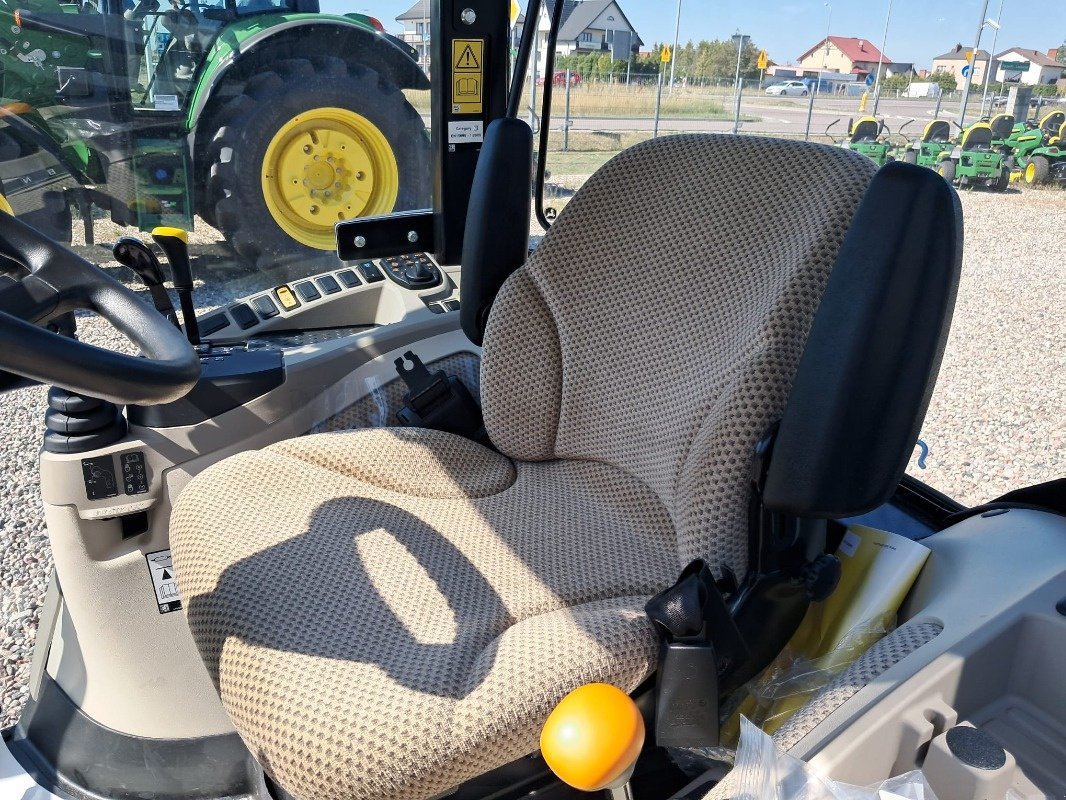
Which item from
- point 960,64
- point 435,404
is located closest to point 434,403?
point 435,404

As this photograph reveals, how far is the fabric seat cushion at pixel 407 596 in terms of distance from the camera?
79cm

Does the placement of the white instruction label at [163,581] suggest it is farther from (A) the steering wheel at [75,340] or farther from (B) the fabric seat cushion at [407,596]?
(A) the steering wheel at [75,340]

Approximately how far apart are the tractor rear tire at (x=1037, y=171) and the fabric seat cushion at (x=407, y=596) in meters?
6.02

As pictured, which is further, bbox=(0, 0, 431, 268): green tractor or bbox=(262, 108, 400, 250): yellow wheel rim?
bbox=(262, 108, 400, 250): yellow wheel rim

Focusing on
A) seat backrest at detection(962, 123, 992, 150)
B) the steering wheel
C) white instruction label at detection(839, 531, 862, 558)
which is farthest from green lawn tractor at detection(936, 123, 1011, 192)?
the steering wheel

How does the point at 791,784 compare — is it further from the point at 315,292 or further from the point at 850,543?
the point at 315,292

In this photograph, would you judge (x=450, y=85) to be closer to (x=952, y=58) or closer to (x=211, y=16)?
(x=952, y=58)

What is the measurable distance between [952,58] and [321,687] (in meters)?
1.02

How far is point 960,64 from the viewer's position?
1.09 meters

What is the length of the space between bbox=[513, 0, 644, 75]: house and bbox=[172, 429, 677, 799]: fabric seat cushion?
2.22 ft

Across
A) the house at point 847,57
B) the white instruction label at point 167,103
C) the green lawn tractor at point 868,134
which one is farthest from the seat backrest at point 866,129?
the white instruction label at point 167,103

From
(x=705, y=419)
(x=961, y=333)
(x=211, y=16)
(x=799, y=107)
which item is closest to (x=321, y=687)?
(x=705, y=419)

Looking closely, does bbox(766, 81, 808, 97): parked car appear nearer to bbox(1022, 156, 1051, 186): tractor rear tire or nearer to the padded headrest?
the padded headrest

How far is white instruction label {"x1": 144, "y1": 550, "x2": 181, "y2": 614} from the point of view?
125 centimetres
